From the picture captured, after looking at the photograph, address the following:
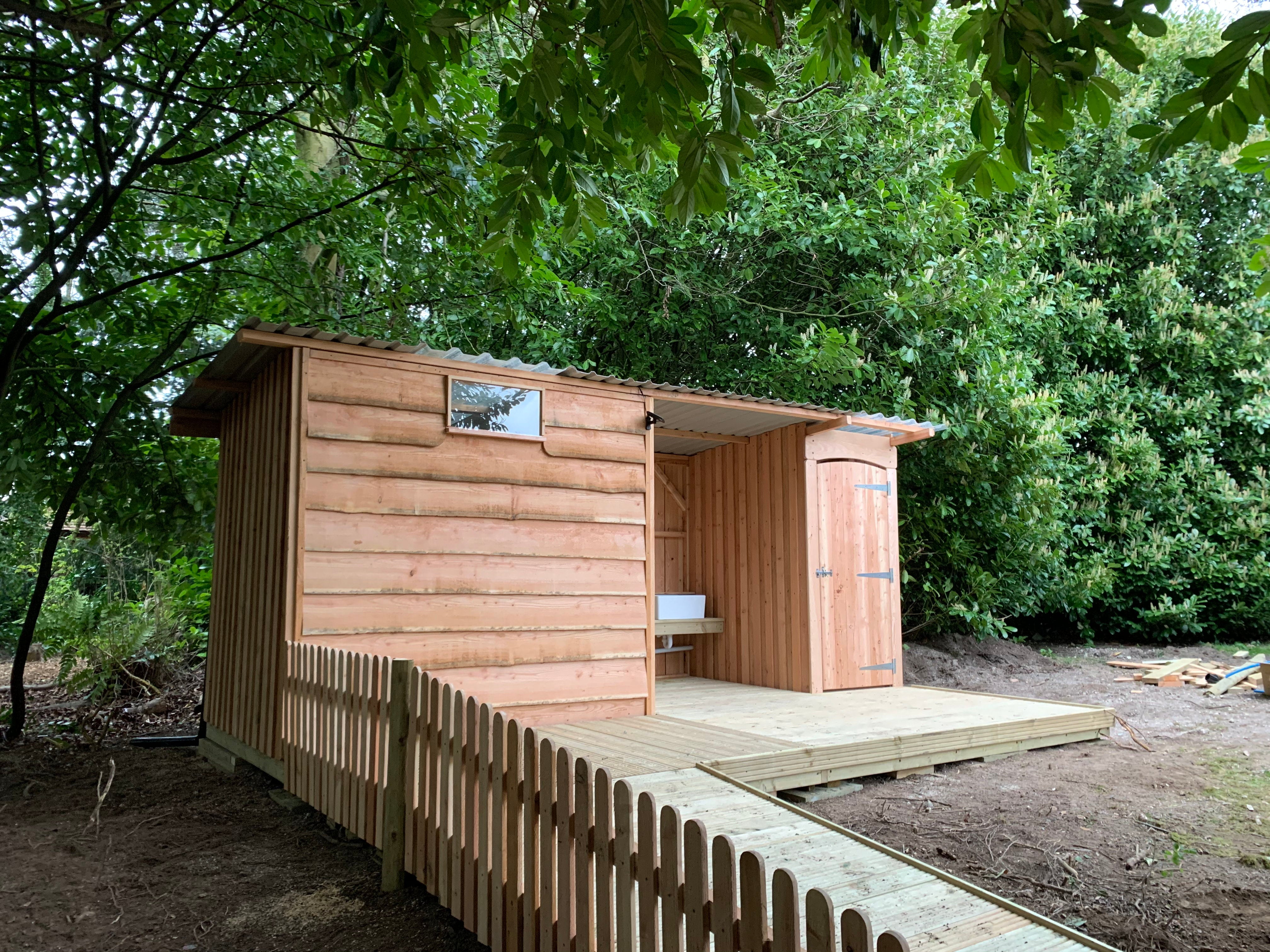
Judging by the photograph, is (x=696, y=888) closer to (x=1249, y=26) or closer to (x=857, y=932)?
(x=857, y=932)

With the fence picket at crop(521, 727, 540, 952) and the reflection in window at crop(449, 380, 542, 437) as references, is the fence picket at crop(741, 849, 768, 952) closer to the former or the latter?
the fence picket at crop(521, 727, 540, 952)

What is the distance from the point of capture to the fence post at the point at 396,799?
12.7 feet

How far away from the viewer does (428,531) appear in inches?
242

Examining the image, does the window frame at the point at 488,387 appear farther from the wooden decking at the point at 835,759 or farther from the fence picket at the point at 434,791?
the fence picket at the point at 434,791

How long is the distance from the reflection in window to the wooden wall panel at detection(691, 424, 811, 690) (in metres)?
3.32

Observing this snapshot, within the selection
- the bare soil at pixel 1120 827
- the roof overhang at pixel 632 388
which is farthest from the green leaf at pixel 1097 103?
the roof overhang at pixel 632 388

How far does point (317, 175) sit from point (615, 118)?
19.0ft

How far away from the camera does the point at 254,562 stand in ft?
21.0

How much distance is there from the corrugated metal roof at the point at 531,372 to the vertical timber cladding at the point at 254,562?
0.16m

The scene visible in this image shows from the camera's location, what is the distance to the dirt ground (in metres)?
3.55

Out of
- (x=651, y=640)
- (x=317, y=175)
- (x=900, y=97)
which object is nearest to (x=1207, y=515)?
(x=900, y=97)

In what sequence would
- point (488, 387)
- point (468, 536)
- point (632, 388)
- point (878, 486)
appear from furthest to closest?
1. point (878, 486)
2. point (632, 388)
3. point (488, 387)
4. point (468, 536)

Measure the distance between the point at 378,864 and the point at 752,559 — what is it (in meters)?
5.96

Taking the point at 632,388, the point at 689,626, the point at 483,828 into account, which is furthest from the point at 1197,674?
the point at 483,828
